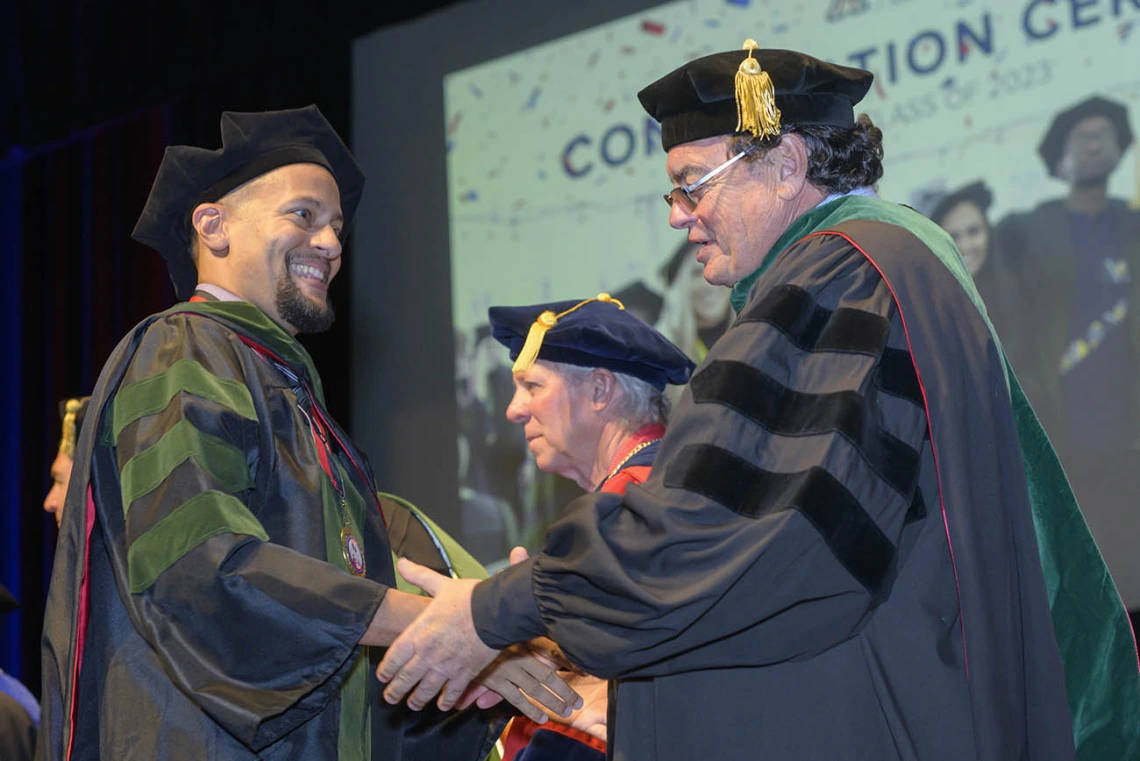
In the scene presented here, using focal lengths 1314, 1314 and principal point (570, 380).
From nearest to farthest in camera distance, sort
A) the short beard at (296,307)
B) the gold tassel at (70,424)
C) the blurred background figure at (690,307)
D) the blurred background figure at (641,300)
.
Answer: the short beard at (296,307) < the gold tassel at (70,424) < the blurred background figure at (690,307) < the blurred background figure at (641,300)

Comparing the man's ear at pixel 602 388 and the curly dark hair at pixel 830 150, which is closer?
Answer: the curly dark hair at pixel 830 150

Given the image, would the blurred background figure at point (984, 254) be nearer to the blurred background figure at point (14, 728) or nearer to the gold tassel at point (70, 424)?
the gold tassel at point (70, 424)

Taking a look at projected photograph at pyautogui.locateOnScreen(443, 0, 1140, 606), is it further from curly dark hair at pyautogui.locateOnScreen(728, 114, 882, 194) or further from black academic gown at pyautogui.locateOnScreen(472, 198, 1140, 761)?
black academic gown at pyautogui.locateOnScreen(472, 198, 1140, 761)

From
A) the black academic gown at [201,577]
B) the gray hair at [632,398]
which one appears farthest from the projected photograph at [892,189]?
the black academic gown at [201,577]

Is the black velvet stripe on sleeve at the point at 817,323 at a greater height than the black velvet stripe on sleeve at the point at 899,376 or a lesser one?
greater

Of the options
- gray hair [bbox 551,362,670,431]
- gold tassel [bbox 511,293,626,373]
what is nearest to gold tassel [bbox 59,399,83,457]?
gold tassel [bbox 511,293,626,373]

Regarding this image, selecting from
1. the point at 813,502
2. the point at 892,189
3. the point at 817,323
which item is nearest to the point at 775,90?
the point at 817,323

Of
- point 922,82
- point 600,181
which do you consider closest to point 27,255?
point 600,181

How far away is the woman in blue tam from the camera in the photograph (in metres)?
3.07

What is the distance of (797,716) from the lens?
188cm

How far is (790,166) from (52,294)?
569cm

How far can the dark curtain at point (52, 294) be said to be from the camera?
6.74m

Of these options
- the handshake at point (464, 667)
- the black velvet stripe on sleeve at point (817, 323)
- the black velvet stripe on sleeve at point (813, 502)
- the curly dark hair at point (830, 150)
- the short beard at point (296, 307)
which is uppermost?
the curly dark hair at point (830, 150)

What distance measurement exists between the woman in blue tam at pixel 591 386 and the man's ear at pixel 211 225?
2.47 ft
